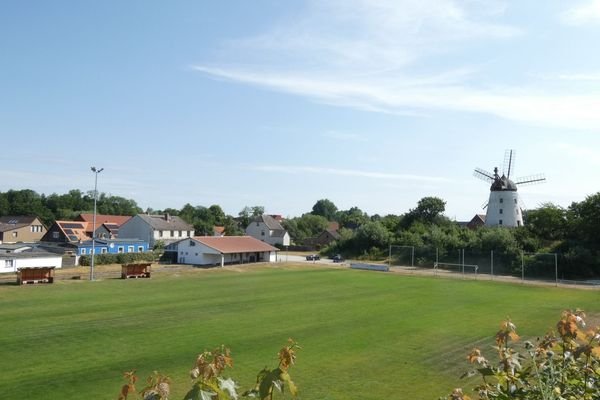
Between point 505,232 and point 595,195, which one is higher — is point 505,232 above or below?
below

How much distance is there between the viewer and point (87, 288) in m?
35.2

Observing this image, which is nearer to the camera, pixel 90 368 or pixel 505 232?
pixel 90 368

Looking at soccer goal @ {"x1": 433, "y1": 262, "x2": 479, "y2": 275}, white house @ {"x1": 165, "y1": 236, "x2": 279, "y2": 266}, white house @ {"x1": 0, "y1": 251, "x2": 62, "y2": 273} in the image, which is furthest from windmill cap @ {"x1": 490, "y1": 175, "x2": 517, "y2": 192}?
white house @ {"x1": 0, "y1": 251, "x2": 62, "y2": 273}

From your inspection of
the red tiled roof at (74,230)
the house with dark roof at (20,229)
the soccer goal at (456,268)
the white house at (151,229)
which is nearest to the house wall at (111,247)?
the white house at (151,229)

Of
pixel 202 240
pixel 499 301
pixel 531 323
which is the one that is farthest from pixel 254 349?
pixel 202 240

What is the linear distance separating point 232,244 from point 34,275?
25.9 metres

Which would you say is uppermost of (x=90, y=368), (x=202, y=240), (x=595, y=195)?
(x=595, y=195)

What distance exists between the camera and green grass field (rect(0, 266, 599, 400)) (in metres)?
14.3

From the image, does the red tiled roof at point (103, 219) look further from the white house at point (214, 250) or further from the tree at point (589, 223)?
the tree at point (589, 223)

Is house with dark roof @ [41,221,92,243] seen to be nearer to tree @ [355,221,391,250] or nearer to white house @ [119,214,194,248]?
white house @ [119,214,194,248]

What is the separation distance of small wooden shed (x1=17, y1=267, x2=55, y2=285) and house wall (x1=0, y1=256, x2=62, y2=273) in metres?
7.29

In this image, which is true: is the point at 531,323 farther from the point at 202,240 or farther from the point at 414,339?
the point at 202,240

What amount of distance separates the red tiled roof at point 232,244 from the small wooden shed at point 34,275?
20638mm

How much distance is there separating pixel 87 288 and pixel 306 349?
75.0ft
